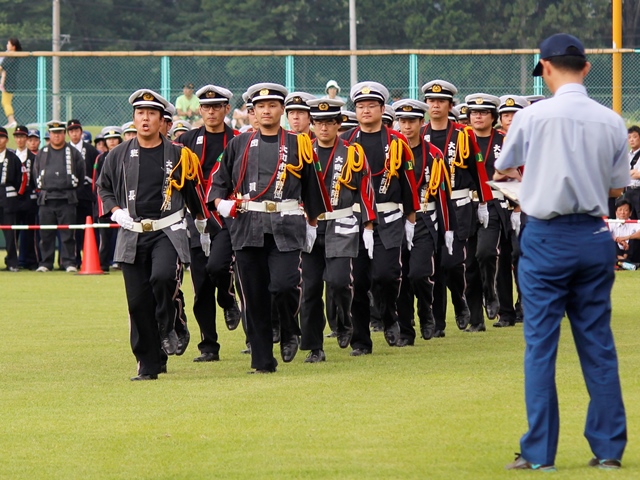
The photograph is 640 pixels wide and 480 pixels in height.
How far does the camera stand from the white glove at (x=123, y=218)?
10.6m

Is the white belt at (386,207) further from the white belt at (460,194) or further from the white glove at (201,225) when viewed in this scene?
the white glove at (201,225)

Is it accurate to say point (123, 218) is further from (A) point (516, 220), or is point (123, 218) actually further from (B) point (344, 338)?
(A) point (516, 220)

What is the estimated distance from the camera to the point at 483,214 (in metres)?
14.0

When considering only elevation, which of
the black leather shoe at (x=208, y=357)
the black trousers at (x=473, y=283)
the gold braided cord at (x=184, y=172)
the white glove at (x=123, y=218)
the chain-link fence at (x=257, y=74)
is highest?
the chain-link fence at (x=257, y=74)

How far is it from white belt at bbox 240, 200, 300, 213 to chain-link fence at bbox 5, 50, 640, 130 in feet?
41.4

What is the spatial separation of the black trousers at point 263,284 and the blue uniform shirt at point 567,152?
4219mm

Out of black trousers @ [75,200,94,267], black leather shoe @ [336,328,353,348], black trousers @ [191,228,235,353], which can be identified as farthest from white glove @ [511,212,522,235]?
black trousers @ [75,200,94,267]

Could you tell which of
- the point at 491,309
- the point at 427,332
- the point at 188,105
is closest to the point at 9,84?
the point at 188,105

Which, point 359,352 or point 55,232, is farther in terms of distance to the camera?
point 55,232

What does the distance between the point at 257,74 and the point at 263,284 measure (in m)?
13.9

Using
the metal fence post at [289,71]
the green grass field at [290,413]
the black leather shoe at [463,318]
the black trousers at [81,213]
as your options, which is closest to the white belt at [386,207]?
the green grass field at [290,413]

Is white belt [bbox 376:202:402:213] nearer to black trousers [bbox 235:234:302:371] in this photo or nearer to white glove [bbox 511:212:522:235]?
black trousers [bbox 235:234:302:371]

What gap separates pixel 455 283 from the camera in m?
14.0

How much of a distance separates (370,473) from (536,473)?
2.67 feet
